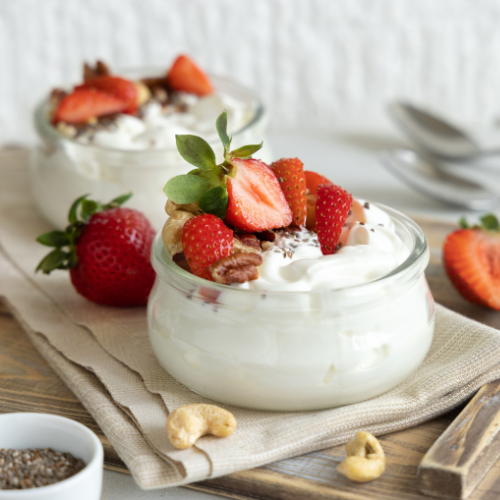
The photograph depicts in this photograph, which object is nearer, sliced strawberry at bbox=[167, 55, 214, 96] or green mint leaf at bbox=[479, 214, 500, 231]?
green mint leaf at bbox=[479, 214, 500, 231]

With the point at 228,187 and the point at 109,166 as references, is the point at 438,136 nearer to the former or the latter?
the point at 109,166

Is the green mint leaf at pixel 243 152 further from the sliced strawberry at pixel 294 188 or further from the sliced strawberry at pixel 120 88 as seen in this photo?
the sliced strawberry at pixel 120 88

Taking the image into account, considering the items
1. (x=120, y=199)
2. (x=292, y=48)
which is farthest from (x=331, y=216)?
(x=292, y=48)

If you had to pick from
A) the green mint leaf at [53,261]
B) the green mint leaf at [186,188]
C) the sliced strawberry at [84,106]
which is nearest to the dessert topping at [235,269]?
the green mint leaf at [186,188]

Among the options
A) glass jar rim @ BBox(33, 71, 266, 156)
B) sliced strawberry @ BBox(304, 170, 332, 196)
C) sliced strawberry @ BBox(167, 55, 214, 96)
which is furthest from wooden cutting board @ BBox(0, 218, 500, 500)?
sliced strawberry @ BBox(167, 55, 214, 96)

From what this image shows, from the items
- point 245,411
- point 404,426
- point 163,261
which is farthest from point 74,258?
point 404,426

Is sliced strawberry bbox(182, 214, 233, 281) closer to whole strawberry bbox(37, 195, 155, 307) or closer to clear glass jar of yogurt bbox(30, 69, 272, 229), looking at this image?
whole strawberry bbox(37, 195, 155, 307)

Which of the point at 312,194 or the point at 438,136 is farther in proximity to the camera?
the point at 438,136
